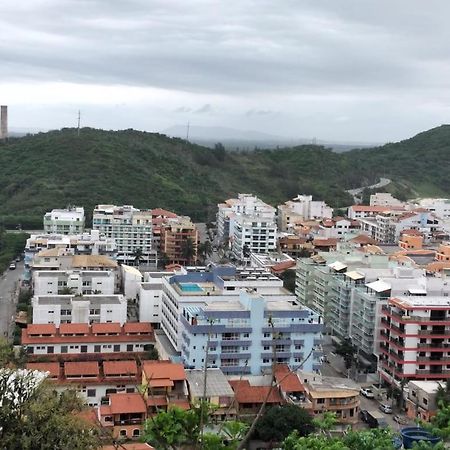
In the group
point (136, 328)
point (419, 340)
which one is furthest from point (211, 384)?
point (419, 340)

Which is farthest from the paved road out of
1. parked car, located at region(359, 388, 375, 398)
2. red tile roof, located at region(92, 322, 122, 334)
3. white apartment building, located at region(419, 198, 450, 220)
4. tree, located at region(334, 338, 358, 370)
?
white apartment building, located at region(419, 198, 450, 220)

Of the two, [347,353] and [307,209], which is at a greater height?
[307,209]

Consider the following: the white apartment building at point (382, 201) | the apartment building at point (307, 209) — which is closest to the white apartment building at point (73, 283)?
the apartment building at point (307, 209)

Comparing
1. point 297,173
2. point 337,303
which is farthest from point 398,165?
point 337,303

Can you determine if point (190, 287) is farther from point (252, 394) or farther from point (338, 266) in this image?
point (338, 266)

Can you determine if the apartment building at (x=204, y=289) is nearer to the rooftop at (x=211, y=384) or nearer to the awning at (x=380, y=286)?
the rooftop at (x=211, y=384)

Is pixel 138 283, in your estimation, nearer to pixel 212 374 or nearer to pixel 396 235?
pixel 212 374

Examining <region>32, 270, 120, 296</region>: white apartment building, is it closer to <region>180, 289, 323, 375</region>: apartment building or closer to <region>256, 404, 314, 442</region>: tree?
<region>180, 289, 323, 375</region>: apartment building
